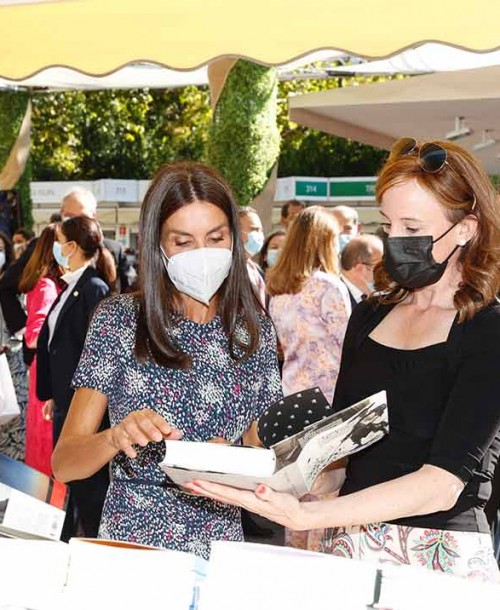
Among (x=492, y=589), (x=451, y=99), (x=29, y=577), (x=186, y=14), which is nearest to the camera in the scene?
(x=492, y=589)

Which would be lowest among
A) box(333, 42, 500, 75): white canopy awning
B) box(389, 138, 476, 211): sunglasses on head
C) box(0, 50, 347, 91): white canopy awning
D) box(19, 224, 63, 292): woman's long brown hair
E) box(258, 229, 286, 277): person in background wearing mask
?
box(258, 229, 286, 277): person in background wearing mask

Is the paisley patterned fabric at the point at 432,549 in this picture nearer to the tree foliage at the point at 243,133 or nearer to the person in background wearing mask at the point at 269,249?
the person in background wearing mask at the point at 269,249

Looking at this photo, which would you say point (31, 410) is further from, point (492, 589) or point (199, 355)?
point (492, 589)

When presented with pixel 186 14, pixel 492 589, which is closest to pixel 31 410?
pixel 186 14

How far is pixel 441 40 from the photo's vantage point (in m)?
3.43

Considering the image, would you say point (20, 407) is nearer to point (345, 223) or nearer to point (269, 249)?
point (269, 249)

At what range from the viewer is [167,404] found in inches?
102

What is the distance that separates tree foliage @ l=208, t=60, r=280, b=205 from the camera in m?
9.66

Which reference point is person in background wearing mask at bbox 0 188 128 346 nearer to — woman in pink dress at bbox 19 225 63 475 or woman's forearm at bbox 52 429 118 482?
woman in pink dress at bbox 19 225 63 475

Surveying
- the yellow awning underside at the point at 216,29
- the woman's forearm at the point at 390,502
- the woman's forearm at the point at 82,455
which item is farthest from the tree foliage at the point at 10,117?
the woman's forearm at the point at 390,502

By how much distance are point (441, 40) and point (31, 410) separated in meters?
3.74

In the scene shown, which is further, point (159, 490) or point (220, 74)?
point (220, 74)

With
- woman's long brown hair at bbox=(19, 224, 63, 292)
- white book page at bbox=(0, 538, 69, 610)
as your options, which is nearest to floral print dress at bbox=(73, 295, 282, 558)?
white book page at bbox=(0, 538, 69, 610)

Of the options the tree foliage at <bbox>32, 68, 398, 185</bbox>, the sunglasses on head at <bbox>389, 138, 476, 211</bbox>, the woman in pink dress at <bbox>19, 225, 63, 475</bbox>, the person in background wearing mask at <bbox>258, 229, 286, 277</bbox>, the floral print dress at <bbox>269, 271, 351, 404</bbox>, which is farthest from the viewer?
the tree foliage at <bbox>32, 68, 398, 185</bbox>
